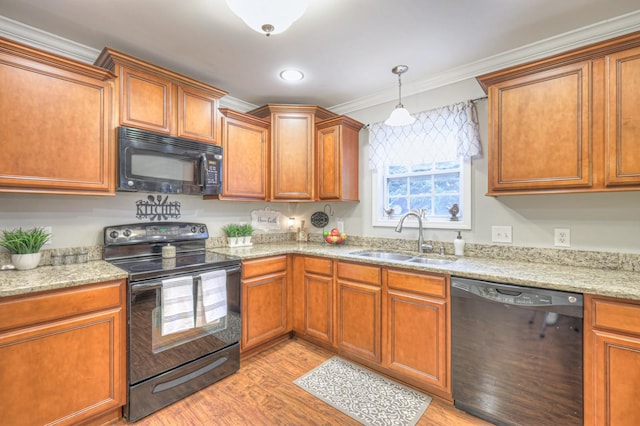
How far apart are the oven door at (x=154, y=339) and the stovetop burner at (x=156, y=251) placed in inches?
2.8

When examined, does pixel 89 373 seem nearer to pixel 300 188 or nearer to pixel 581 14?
pixel 300 188

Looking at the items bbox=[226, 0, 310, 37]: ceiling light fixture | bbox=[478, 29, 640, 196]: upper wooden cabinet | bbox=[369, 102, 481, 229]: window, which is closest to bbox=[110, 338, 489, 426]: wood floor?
bbox=[369, 102, 481, 229]: window

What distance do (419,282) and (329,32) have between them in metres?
1.76

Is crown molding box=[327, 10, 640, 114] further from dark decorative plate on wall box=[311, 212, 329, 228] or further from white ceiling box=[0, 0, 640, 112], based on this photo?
dark decorative plate on wall box=[311, 212, 329, 228]

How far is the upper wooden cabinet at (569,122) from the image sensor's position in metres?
1.58

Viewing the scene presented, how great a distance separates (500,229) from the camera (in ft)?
7.34

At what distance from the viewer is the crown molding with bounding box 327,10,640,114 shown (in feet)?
5.95

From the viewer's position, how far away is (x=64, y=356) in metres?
1.54

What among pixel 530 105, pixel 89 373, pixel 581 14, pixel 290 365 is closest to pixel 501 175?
pixel 530 105

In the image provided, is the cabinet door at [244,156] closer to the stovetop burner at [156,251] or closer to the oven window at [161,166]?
the oven window at [161,166]

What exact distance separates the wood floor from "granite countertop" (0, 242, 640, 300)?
0.88 meters

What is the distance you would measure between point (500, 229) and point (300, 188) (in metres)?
1.80

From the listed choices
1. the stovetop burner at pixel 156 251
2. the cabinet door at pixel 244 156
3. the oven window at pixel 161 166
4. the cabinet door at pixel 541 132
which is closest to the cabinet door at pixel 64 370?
the stovetop burner at pixel 156 251

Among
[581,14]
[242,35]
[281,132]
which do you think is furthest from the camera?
[281,132]
